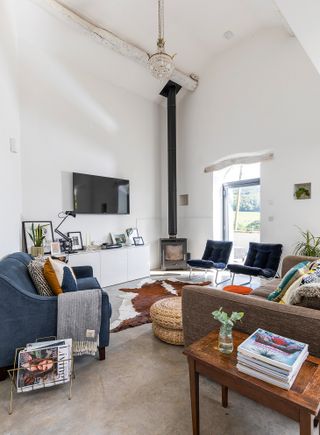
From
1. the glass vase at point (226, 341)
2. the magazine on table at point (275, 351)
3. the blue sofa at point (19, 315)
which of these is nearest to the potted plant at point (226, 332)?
the glass vase at point (226, 341)

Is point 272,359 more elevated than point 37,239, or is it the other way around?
point 37,239

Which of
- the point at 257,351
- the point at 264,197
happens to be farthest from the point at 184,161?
the point at 257,351

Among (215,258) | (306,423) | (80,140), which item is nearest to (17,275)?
Answer: (306,423)

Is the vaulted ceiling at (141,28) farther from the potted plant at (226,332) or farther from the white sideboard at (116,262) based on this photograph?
the potted plant at (226,332)

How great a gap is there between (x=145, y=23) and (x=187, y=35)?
0.87 meters

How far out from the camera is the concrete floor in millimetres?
1373

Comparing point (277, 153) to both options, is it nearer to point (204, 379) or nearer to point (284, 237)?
point (284, 237)

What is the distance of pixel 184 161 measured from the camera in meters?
5.89

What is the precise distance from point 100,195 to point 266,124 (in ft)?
11.1

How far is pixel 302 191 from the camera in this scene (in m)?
4.02

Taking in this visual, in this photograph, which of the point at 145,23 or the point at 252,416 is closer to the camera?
the point at 252,416

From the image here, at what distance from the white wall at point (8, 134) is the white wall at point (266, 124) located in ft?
12.0

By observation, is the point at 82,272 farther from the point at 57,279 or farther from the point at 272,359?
the point at 272,359

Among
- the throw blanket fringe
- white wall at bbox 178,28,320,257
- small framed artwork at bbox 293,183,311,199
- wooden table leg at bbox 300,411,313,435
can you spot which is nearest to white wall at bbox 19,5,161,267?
white wall at bbox 178,28,320,257
